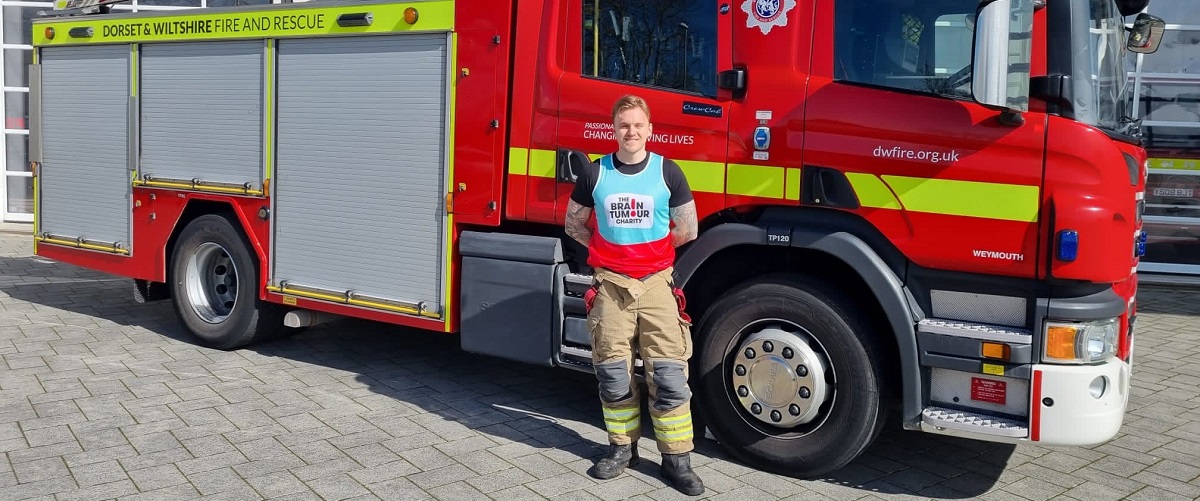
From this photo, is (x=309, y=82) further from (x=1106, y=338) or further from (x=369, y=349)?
(x=1106, y=338)

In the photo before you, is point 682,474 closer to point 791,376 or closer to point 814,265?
point 791,376

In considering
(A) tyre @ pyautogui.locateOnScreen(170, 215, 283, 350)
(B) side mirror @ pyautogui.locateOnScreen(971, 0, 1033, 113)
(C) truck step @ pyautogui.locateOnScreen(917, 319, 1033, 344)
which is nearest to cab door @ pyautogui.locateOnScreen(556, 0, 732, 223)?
(C) truck step @ pyautogui.locateOnScreen(917, 319, 1033, 344)

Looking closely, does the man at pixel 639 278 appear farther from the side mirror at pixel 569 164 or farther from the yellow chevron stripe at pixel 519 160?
the yellow chevron stripe at pixel 519 160

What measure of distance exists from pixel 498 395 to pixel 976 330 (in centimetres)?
285

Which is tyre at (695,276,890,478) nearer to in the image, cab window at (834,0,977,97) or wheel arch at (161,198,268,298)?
cab window at (834,0,977,97)

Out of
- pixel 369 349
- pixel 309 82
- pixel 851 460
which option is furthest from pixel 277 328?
pixel 851 460

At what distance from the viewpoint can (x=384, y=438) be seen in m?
5.34

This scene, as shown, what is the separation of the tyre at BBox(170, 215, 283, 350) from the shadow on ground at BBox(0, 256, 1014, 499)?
25 centimetres

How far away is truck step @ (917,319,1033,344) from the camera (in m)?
4.30

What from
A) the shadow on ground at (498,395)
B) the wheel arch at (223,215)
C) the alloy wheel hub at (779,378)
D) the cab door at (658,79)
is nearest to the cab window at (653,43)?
the cab door at (658,79)

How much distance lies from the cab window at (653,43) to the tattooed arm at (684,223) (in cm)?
65

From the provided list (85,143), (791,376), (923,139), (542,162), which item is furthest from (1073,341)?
(85,143)

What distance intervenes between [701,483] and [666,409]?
0.35 meters

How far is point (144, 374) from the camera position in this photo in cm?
657
